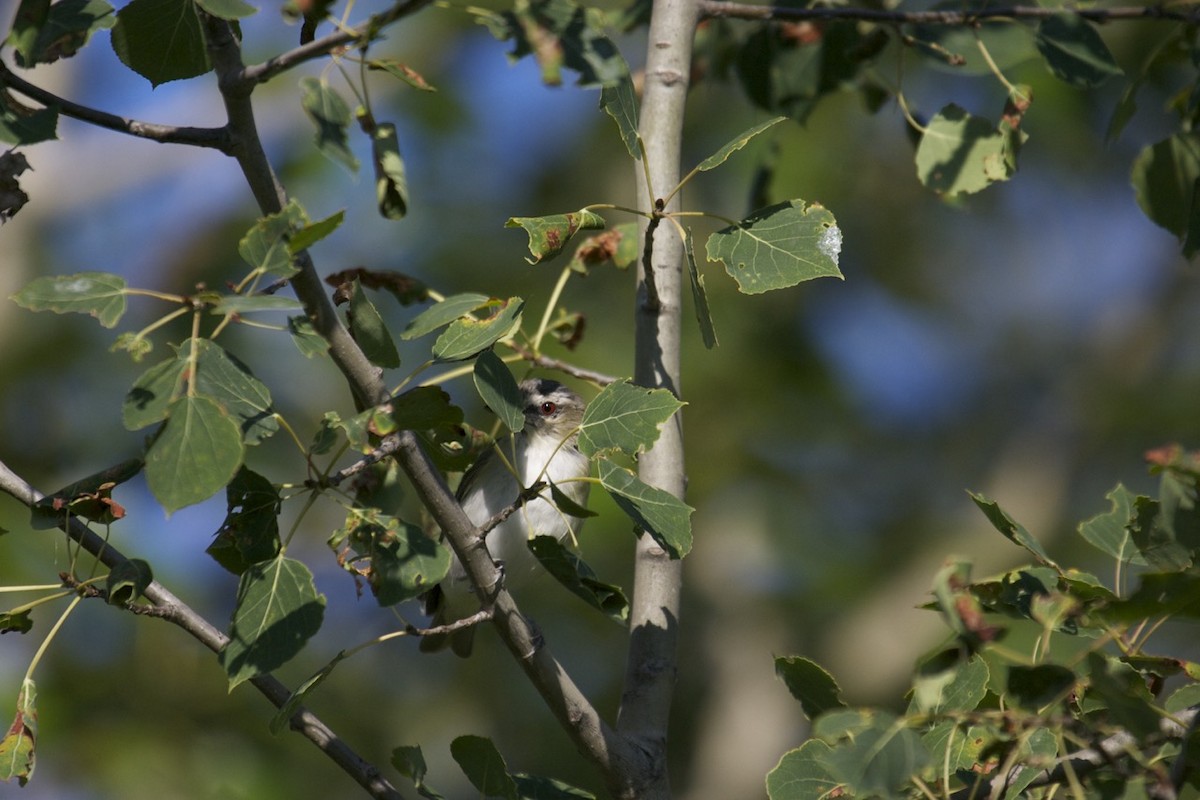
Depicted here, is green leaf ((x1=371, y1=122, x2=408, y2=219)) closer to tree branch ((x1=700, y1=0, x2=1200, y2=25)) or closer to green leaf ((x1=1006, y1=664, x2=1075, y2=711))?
tree branch ((x1=700, y1=0, x2=1200, y2=25))

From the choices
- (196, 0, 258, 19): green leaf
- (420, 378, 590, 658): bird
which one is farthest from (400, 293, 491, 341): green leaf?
(420, 378, 590, 658): bird

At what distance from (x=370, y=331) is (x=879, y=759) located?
3.33 ft

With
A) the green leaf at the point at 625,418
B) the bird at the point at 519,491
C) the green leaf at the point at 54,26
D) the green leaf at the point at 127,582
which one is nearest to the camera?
the green leaf at the point at 54,26

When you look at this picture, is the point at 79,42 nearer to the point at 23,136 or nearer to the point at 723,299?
the point at 23,136

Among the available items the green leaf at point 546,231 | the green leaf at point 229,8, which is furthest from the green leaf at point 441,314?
the green leaf at point 229,8

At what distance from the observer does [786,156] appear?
7812 mm

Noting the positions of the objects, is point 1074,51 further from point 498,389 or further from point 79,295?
point 79,295

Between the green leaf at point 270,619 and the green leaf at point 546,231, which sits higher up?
the green leaf at point 546,231

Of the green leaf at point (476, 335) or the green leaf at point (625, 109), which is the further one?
the green leaf at point (625, 109)

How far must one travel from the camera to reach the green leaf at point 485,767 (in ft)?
7.42

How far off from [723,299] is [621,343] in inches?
44.3

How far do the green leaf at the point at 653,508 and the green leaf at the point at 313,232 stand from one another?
0.61 meters

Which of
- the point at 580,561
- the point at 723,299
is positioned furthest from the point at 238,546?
the point at 723,299

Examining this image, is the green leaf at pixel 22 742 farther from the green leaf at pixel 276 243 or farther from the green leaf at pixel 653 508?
the green leaf at pixel 653 508
